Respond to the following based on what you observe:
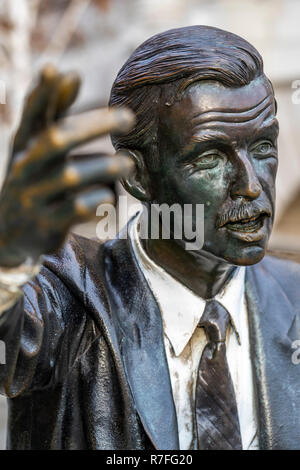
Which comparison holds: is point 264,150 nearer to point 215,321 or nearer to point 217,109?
point 217,109

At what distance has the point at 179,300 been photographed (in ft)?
6.52

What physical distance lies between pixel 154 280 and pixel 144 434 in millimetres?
331

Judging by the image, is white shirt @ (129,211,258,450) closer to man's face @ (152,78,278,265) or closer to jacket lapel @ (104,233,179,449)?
jacket lapel @ (104,233,179,449)

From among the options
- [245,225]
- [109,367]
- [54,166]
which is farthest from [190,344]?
[54,166]

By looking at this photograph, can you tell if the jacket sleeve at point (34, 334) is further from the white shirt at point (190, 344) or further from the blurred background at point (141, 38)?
the blurred background at point (141, 38)

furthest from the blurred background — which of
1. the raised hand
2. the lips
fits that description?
the raised hand

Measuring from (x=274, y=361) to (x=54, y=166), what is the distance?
842 millimetres

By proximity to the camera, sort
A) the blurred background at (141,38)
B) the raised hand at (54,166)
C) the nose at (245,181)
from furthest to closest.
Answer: the blurred background at (141,38) < the nose at (245,181) < the raised hand at (54,166)

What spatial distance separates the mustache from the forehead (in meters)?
0.14

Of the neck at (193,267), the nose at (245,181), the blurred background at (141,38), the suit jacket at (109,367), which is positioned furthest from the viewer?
the blurred background at (141,38)

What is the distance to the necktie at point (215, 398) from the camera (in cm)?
190

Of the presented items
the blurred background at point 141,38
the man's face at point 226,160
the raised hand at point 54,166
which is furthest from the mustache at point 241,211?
the blurred background at point 141,38

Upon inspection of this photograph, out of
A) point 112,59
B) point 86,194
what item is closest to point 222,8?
point 112,59
